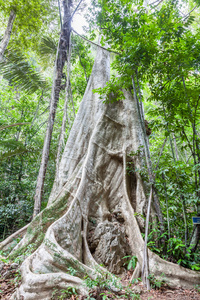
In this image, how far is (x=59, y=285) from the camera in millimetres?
2025

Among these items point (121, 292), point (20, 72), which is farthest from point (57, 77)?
point (121, 292)

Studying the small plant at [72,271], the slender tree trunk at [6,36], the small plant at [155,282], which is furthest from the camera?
the slender tree trunk at [6,36]

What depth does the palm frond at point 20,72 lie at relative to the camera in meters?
5.60

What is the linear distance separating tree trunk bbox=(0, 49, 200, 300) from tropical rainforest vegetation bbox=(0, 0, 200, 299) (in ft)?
0.45

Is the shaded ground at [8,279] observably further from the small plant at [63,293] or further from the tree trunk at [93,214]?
the small plant at [63,293]

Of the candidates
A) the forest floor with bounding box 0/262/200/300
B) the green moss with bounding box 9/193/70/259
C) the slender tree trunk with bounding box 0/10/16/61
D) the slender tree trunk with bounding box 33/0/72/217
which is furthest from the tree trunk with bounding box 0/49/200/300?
the slender tree trunk with bounding box 0/10/16/61

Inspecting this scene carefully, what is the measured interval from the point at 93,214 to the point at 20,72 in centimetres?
500

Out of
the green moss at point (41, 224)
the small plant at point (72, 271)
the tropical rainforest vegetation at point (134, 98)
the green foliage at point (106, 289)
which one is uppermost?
the tropical rainforest vegetation at point (134, 98)

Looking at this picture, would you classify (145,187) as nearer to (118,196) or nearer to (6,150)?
(118,196)

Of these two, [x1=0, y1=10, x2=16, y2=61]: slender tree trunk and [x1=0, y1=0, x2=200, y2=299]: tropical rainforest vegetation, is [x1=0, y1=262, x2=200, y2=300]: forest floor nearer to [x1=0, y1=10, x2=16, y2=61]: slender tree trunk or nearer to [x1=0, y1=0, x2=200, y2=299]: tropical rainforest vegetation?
[x1=0, y1=0, x2=200, y2=299]: tropical rainforest vegetation

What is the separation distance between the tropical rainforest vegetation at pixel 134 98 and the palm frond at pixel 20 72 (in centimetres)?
3

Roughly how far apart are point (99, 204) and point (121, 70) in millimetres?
2847

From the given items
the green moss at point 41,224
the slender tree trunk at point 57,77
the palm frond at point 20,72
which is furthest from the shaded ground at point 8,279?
the palm frond at point 20,72

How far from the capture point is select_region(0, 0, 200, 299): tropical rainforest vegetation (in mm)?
3000
